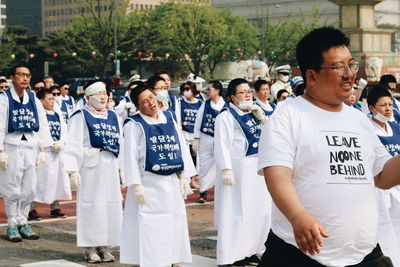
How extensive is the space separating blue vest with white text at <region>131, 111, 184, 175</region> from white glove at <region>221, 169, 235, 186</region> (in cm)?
68

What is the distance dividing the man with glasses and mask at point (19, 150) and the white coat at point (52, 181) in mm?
1618

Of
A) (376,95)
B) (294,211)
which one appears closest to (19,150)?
(376,95)

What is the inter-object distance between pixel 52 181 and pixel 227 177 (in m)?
4.25

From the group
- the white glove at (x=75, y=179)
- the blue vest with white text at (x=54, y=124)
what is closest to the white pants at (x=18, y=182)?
the white glove at (x=75, y=179)

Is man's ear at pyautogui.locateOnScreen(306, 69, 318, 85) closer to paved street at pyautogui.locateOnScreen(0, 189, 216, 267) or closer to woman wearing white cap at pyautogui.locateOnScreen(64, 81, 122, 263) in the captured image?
paved street at pyautogui.locateOnScreen(0, 189, 216, 267)

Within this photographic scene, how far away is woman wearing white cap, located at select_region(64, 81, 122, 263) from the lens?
8.84m

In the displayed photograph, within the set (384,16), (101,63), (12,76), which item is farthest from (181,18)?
(12,76)

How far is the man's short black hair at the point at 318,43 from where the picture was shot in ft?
13.6

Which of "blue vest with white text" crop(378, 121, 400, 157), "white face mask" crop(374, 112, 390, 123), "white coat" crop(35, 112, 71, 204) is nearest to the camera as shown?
"blue vest with white text" crop(378, 121, 400, 157)

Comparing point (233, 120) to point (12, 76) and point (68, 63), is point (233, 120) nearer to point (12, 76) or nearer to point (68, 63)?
point (12, 76)

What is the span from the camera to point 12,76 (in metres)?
A: 10.1

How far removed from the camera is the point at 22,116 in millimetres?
9969

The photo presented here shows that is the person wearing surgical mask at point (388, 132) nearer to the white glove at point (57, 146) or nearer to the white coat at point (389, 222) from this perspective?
the white coat at point (389, 222)

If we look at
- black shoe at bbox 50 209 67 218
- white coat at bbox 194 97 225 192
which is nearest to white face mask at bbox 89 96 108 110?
black shoe at bbox 50 209 67 218
